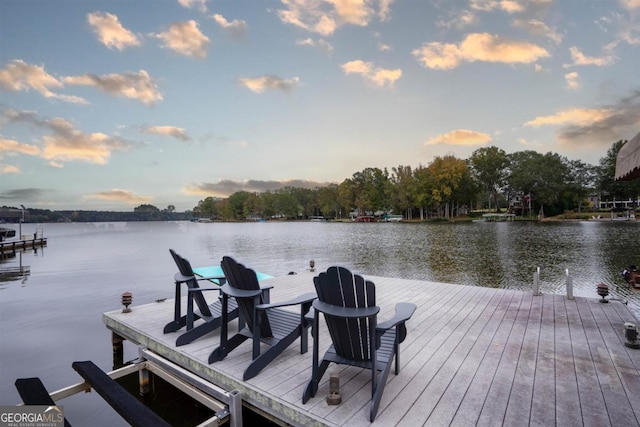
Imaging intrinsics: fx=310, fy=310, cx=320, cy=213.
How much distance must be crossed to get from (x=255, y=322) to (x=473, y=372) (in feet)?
6.86

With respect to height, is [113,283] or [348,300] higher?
[348,300]

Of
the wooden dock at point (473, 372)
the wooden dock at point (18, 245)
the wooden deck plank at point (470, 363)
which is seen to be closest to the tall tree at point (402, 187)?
the wooden dock at point (18, 245)

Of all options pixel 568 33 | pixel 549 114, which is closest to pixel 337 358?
pixel 568 33

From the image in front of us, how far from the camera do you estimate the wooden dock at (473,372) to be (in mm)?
2252

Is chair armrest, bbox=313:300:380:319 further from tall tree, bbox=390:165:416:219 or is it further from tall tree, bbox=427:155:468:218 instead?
tall tree, bbox=390:165:416:219

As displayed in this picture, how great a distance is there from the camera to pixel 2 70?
480 inches

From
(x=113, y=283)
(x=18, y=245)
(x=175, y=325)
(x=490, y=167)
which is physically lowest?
(x=113, y=283)

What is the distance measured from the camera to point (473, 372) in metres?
2.89

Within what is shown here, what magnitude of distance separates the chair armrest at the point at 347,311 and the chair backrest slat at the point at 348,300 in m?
0.03

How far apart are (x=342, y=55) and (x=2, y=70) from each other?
17.2 metres

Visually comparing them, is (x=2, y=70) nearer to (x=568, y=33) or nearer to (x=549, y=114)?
(x=568, y=33)

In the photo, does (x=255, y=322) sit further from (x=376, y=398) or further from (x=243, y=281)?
(x=376, y=398)

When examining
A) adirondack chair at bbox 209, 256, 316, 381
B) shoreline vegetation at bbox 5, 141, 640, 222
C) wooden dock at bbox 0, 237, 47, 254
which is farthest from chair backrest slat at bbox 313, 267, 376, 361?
shoreline vegetation at bbox 5, 141, 640, 222

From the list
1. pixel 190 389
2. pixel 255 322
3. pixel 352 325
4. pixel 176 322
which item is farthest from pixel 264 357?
pixel 176 322
